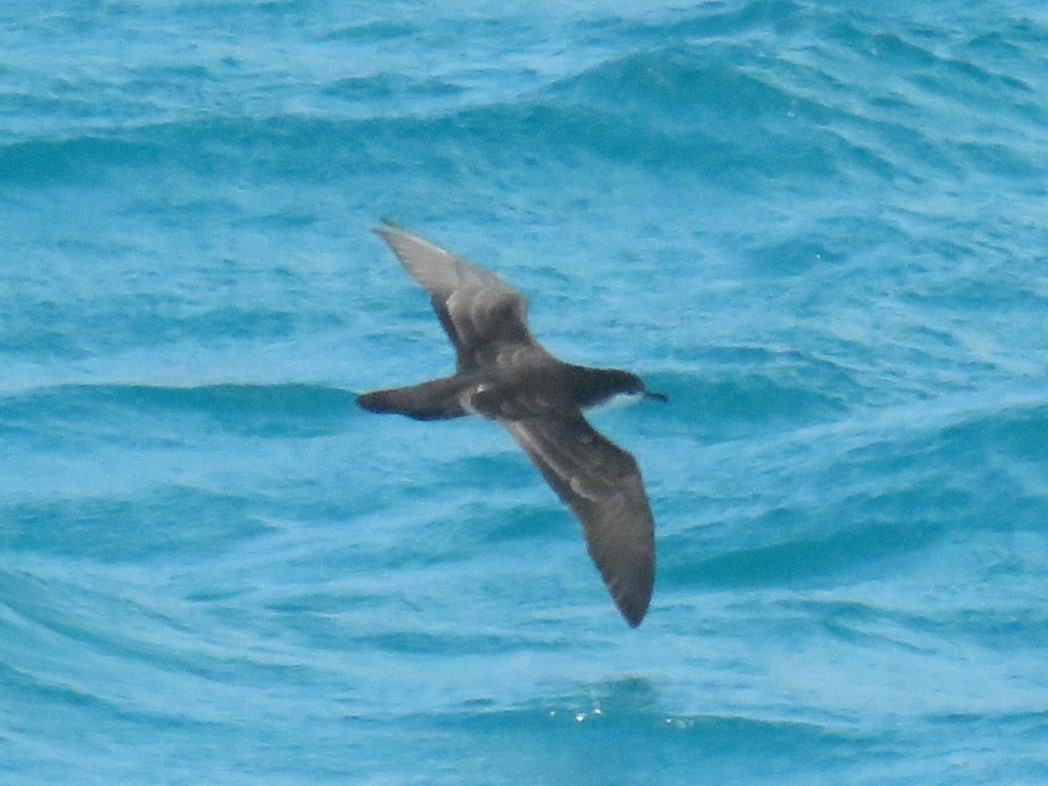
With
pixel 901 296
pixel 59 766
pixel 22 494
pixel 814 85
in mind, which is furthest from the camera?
pixel 814 85

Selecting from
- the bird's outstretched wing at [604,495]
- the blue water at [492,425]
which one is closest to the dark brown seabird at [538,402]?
the bird's outstretched wing at [604,495]

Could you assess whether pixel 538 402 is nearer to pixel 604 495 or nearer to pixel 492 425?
pixel 604 495

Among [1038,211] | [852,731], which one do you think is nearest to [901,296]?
[1038,211]

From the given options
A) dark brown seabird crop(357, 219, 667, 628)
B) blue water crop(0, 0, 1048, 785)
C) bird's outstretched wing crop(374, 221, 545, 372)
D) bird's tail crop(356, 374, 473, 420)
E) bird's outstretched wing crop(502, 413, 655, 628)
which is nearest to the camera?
bird's outstretched wing crop(502, 413, 655, 628)

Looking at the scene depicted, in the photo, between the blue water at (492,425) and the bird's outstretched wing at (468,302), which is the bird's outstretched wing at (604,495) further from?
the blue water at (492,425)

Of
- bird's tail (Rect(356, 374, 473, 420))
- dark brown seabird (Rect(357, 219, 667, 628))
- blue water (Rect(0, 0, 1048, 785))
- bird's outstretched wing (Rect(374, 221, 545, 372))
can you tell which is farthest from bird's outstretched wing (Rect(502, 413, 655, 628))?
blue water (Rect(0, 0, 1048, 785))

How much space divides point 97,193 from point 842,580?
5984mm

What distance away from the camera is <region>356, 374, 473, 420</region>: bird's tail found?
7805 millimetres

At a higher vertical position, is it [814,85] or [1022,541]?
[814,85]

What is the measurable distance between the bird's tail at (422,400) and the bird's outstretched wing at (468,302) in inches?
19.0

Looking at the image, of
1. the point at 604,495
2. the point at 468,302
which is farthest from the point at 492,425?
the point at 604,495

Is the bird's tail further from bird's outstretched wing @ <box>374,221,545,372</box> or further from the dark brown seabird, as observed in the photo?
bird's outstretched wing @ <box>374,221,545,372</box>

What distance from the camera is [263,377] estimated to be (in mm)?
11320

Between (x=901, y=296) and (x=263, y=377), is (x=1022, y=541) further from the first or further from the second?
(x=263, y=377)
